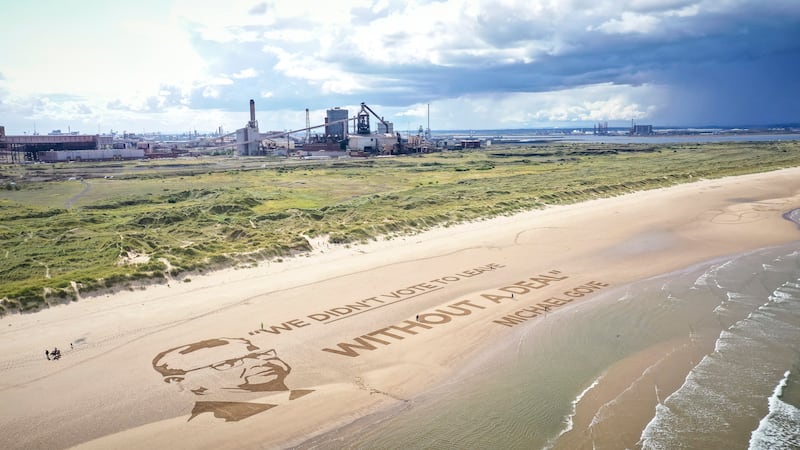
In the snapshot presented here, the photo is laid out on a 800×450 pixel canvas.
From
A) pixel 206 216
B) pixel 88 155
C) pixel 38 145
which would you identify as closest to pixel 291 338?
pixel 206 216

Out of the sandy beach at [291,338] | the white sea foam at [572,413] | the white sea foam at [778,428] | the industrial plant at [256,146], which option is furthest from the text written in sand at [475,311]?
the industrial plant at [256,146]

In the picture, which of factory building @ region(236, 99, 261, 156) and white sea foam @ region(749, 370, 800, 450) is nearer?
white sea foam @ region(749, 370, 800, 450)

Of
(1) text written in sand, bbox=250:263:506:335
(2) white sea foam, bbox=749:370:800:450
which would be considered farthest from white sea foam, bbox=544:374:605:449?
(1) text written in sand, bbox=250:263:506:335

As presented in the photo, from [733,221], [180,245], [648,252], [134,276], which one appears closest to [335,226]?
[180,245]

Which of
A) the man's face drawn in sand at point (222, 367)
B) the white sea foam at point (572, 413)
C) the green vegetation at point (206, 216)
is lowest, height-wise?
the white sea foam at point (572, 413)

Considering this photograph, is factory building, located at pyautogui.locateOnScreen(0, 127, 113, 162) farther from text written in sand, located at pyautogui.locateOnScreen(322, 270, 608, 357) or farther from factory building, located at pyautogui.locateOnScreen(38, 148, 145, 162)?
text written in sand, located at pyautogui.locateOnScreen(322, 270, 608, 357)

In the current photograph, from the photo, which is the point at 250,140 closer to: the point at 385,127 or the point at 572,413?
the point at 385,127

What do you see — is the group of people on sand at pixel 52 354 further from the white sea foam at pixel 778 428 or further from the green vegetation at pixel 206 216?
the white sea foam at pixel 778 428
